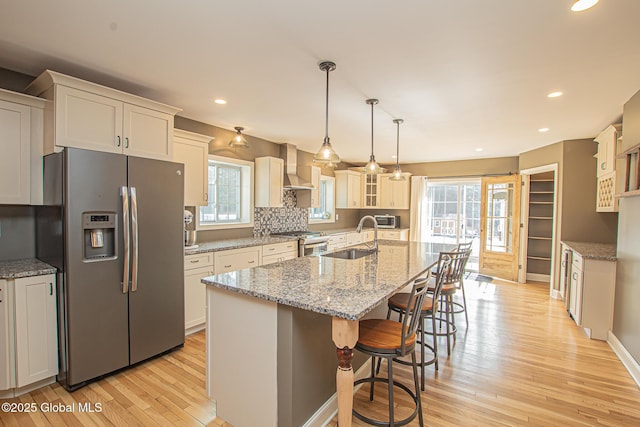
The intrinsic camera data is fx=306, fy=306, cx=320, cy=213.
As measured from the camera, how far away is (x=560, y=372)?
2.61 m

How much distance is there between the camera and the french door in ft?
19.0

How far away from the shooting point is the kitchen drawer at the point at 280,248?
4086 mm

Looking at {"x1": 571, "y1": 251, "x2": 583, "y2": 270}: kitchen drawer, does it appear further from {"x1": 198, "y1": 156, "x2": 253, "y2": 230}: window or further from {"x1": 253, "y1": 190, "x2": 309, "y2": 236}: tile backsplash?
{"x1": 198, "y1": 156, "x2": 253, "y2": 230}: window

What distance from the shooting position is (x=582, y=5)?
1587 mm

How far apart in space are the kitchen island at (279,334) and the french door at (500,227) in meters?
4.73

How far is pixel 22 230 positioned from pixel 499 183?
273 inches

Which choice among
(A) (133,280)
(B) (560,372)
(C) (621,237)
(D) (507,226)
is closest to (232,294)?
(A) (133,280)

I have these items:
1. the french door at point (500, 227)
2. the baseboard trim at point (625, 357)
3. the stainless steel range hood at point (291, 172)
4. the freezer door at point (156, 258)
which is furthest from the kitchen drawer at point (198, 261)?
the french door at point (500, 227)

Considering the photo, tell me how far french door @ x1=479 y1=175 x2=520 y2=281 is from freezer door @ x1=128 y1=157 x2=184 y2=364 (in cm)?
568

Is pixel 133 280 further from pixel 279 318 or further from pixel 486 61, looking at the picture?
pixel 486 61

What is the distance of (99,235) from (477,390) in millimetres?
3128

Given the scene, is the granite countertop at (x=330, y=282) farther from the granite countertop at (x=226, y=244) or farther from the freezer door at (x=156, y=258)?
the granite countertop at (x=226, y=244)

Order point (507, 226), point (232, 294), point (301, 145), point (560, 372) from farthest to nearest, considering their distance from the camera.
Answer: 1. point (507, 226)
2. point (301, 145)
3. point (560, 372)
4. point (232, 294)

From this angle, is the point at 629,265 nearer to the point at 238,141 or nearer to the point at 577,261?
the point at 577,261
